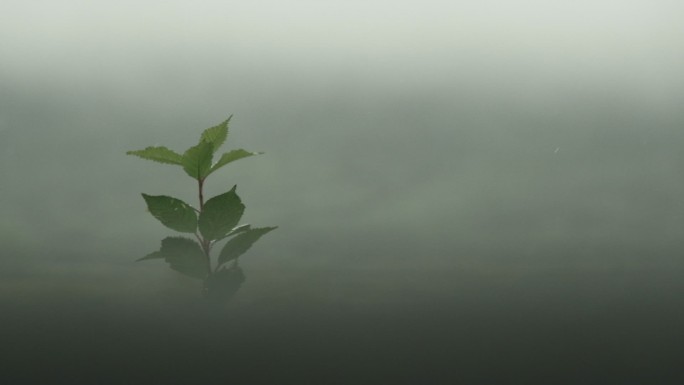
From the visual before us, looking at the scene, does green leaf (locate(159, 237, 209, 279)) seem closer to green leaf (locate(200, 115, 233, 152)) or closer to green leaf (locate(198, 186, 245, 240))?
green leaf (locate(198, 186, 245, 240))

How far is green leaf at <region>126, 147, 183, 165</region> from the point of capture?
1.00m

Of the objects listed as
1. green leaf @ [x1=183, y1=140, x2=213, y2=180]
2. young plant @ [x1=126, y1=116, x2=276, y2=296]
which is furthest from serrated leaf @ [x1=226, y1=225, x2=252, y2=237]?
green leaf @ [x1=183, y1=140, x2=213, y2=180]

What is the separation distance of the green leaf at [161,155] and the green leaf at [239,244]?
15cm

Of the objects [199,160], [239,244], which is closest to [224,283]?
[239,244]

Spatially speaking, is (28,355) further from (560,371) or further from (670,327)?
(670,327)

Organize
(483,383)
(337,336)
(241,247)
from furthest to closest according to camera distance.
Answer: (241,247)
(337,336)
(483,383)

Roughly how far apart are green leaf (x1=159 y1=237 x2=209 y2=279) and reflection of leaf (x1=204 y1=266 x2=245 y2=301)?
2 centimetres

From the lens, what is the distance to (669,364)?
77cm

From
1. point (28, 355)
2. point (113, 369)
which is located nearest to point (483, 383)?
point (113, 369)

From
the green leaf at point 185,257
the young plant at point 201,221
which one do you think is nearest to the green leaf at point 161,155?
the young plant at point 201,221

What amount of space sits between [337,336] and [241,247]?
253 millimetres

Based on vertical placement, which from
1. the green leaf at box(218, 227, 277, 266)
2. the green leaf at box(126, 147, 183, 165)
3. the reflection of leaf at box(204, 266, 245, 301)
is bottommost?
the reflection of leaf at box(204, 266, 245, 301)

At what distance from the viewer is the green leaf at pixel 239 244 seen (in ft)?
3.31

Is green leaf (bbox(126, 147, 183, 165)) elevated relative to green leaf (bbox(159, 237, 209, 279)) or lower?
elevated
